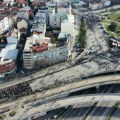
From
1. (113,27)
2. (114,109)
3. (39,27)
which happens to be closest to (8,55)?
(39,27)

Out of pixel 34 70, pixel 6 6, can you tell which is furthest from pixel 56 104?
pixel 6 6

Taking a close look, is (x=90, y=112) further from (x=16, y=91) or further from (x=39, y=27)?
(x=39, y=27)

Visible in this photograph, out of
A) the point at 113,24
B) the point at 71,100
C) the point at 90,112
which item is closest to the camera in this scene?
the point at 90,112

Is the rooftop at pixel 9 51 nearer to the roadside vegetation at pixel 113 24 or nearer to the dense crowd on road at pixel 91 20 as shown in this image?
the dense crowd on road at pixel 91 20

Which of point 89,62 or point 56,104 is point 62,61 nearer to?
point 89,62

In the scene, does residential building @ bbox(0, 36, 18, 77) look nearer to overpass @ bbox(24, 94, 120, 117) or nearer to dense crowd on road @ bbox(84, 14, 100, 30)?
overpass @ bbox(24, 94, 120, 117)

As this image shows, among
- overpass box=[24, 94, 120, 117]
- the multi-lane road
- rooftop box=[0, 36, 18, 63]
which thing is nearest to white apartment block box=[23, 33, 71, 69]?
rooftop box=[0, 36, 18, 63]
